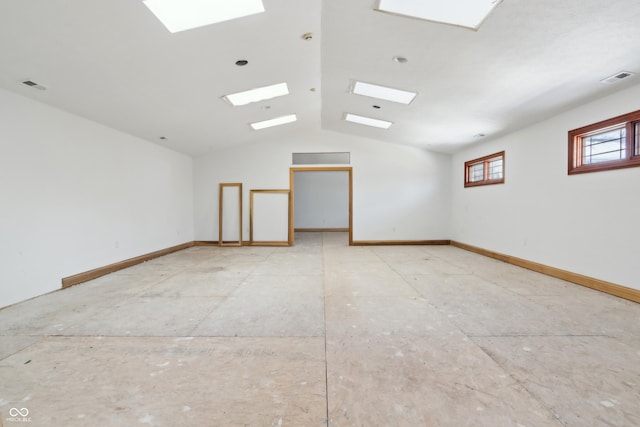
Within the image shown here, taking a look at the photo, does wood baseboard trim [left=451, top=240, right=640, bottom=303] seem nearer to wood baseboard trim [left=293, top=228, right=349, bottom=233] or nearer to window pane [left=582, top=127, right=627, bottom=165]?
window pane [left=582, top=127, right=627, bottom=165]

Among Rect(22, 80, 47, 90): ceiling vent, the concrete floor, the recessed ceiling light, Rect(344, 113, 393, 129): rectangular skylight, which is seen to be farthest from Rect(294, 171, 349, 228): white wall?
Rect(22, 80, 47, 90): ceiling vent

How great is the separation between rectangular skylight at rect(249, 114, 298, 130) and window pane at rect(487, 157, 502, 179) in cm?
448

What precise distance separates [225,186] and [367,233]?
162 inches

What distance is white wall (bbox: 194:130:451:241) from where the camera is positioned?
25.4 ft

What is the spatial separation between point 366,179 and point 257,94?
3915mm

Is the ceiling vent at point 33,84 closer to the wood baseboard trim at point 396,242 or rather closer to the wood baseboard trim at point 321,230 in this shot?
the wood baseboard trim at point 396,242

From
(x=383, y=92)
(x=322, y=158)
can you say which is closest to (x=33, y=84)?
(x=383, y=92)

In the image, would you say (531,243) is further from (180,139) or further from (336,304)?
(180,139)

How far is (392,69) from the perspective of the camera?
3760mm

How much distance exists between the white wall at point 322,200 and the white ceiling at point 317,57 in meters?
6.36

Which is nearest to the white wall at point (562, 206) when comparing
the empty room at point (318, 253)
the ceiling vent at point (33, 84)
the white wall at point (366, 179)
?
the empty room at point (318, 253)

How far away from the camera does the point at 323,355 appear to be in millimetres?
2061

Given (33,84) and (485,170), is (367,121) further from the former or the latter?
(33,84)

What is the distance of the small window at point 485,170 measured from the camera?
5.82m
